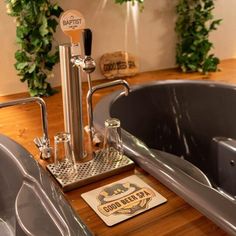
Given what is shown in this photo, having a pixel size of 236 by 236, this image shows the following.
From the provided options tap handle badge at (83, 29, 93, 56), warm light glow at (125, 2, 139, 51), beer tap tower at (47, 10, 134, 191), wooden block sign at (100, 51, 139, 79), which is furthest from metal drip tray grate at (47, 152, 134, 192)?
warm light glow at (125, 2, 139, 51)

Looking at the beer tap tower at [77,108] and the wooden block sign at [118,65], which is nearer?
the beer tap tower at [77,108]

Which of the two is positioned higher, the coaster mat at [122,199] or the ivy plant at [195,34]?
the ivy plant at [195,34]

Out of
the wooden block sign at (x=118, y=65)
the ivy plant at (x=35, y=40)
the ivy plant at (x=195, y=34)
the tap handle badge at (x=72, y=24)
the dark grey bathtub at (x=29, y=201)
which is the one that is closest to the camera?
the dark grey bathtub at (x=29, y=201)

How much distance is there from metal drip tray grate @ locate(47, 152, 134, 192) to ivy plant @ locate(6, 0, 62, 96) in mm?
876

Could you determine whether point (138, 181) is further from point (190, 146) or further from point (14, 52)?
point (14, 52)

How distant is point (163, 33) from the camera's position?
232cm

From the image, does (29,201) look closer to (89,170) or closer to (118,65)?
(89,170)

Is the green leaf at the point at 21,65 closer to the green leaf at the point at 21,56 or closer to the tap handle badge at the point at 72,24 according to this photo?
the green leaf at the point at 21,56

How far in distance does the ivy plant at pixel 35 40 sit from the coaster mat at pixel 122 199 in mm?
1003

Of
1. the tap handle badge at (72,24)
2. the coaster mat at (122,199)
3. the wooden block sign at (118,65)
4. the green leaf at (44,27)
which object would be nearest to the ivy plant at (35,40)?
the green leaf at (44,27)

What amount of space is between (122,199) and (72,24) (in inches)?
17.3

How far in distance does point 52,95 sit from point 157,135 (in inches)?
23.3

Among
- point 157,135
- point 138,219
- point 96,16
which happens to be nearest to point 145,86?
point 157,135

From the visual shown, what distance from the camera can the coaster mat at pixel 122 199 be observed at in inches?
30.1
